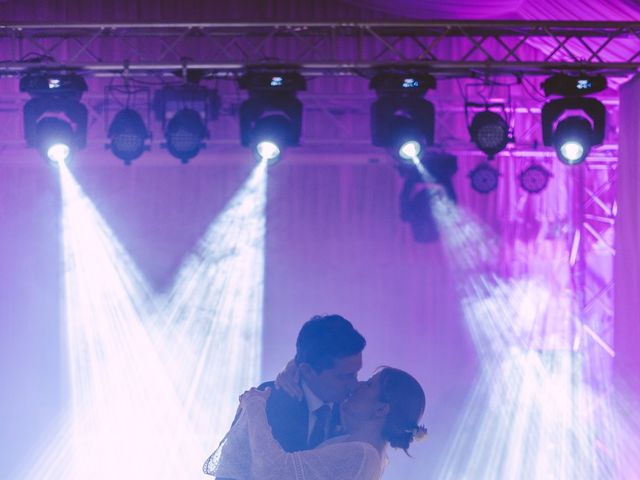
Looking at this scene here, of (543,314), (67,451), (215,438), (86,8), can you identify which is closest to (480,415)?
(543,314)

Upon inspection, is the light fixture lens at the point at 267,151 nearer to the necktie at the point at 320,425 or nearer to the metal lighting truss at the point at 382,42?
the metal lighting truss at the point at 382,42

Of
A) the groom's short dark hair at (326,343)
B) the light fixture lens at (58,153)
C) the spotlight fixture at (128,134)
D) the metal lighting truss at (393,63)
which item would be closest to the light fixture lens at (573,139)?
the metal lighting truss at (393,63)

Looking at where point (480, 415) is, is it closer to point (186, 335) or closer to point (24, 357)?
point (186, 335)

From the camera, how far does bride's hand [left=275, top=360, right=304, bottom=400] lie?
262 centimetres

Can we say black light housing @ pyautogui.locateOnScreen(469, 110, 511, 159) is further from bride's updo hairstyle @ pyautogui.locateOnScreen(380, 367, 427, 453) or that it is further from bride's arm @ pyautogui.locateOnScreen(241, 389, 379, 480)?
bride's arm @ pyautogui.locateOnScreen(241, 389, 379, 480)

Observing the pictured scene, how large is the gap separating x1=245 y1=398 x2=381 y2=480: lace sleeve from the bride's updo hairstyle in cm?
9

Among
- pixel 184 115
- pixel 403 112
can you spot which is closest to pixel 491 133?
pixel 403 112

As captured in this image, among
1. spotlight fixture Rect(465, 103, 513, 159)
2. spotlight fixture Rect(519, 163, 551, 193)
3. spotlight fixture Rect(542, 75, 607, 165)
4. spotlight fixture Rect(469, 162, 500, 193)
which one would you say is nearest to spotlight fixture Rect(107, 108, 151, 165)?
spotlight fixture Rect(465, 103, 513, 159)

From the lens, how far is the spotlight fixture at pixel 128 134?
6.10m

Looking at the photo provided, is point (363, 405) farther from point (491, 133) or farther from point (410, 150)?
point (491, 133)

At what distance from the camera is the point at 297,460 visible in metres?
2.50

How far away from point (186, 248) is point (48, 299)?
1325mm

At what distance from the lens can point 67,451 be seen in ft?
26.3

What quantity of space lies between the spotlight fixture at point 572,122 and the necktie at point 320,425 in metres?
3.77
